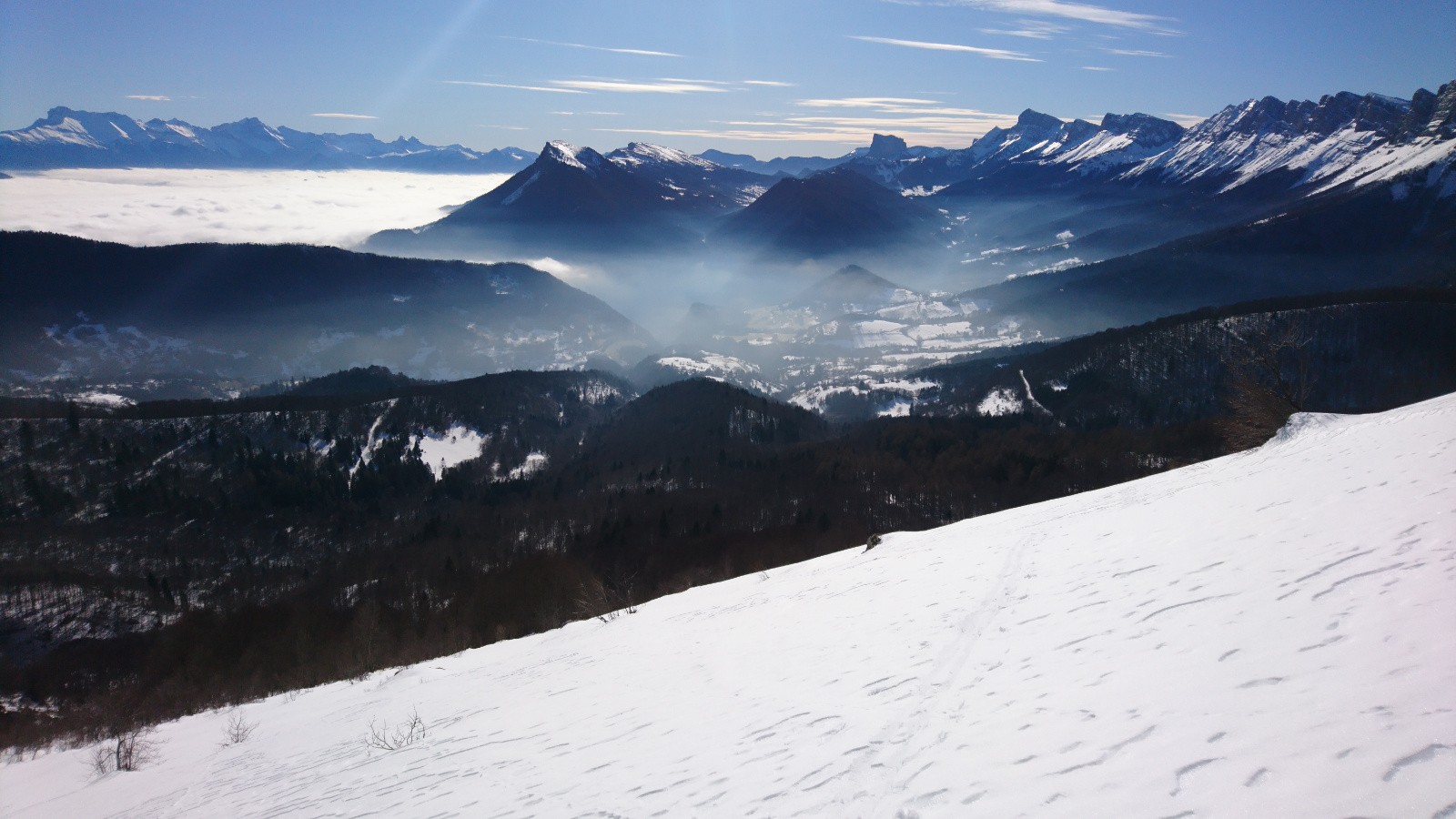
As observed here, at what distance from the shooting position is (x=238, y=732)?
2461 centimetres

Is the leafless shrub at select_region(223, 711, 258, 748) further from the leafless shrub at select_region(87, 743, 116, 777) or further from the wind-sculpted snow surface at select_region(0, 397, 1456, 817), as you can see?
the leafless shrub at select_region(87, 743, 116, 777)

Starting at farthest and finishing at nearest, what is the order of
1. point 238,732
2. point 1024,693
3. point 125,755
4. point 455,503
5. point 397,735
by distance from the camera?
1. point 455,503
2. point 238,732
3. point 125,755
4. point 397,735
5. point 1024,693

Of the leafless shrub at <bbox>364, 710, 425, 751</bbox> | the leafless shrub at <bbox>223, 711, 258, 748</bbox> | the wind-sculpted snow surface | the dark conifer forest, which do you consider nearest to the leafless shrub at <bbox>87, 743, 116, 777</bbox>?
the wind-sculpted snow surface

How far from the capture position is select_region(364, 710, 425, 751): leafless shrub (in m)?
16.9

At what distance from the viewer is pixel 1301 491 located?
15.4 metres

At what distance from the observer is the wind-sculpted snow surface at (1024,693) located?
22.2ft

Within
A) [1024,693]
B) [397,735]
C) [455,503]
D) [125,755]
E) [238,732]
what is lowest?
[455,503]

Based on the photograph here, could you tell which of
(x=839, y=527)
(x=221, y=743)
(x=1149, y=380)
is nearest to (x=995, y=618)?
(x=221, y=743)

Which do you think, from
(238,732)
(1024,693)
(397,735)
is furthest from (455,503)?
(1024,693)

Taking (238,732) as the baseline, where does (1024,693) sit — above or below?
above

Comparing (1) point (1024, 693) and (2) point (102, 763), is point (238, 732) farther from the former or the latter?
(1) point (1024, 693)

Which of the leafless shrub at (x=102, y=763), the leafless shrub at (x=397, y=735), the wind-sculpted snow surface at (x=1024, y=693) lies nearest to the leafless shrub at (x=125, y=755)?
the leafless shrub at (x=102, y=763)

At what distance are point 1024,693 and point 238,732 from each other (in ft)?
90.9

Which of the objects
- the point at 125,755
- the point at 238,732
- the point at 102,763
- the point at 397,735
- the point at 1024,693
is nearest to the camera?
the point at 1024,693
